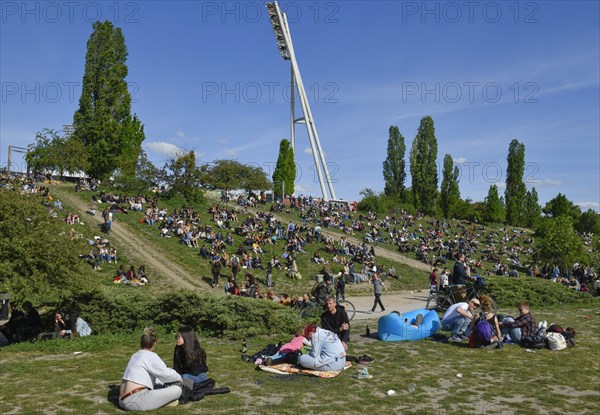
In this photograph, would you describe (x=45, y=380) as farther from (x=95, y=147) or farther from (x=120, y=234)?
(x=95, y=147)

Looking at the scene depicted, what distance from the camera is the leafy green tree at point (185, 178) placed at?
41.9m

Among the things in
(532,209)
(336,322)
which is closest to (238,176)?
(336,322)

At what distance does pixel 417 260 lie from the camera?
39500 millimetres

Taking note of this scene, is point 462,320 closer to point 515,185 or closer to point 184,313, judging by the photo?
point 184,313

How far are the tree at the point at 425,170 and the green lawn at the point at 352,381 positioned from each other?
65292 millimetres

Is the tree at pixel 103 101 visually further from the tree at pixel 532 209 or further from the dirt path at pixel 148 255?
the tree at pixel 532 209

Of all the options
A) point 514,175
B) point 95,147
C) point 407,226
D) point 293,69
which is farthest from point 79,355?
point 514,175

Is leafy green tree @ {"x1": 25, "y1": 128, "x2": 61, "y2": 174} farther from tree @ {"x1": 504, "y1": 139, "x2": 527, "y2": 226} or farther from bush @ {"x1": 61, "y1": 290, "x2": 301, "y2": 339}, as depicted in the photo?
tree @ {"x1": 504, "y1": 139, "x2": 527, "y2": 226}

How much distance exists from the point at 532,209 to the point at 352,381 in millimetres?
84535

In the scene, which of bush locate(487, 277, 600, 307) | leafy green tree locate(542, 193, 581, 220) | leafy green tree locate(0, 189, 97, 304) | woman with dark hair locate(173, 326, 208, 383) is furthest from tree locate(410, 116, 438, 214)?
woman with dark hair locate(173, 326, 208, 383)

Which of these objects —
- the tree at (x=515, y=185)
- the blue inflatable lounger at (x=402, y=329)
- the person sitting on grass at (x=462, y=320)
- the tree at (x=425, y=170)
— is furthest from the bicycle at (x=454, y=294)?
the tree at (x=515, y=185)

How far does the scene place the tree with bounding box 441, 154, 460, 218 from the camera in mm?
76562

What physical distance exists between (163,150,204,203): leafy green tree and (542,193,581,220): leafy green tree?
6751cm

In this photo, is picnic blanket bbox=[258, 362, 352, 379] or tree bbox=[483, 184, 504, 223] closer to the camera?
picnic blanket bbox=[258, 362, 352, 379]
